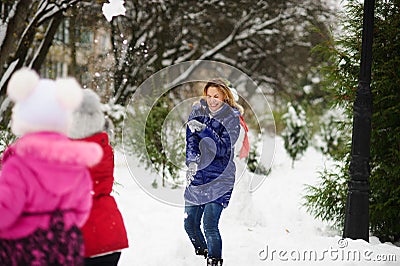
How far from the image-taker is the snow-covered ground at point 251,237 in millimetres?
5863

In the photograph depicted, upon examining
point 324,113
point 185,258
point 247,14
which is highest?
point 247,14

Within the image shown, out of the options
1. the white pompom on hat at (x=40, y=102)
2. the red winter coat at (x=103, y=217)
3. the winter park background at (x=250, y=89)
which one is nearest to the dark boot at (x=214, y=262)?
the winter park background at (x=250, y=89)

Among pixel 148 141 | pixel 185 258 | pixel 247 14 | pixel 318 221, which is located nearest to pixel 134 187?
pixel 148 141

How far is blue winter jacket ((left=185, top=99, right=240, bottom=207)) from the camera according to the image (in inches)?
211

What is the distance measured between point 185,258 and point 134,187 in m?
5.12

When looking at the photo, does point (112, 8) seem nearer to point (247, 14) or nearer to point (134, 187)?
point (134, 187)

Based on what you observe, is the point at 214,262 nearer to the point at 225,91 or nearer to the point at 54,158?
the point at 225,91

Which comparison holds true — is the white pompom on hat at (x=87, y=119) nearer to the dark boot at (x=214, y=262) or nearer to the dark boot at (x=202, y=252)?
the dark boot at (x=214, y=262)

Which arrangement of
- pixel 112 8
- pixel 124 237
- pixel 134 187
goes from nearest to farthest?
1. pixel 124 237
2. pixel 112 8
3. pixel 134 187

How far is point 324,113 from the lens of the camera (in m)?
27.2

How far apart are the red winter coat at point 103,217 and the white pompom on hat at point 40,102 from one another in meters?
0.55

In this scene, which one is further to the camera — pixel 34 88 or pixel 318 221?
pixel 318 221

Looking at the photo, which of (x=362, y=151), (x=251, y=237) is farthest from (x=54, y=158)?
(x=251, y=237)

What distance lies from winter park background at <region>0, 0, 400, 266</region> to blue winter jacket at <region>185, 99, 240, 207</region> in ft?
2.72
